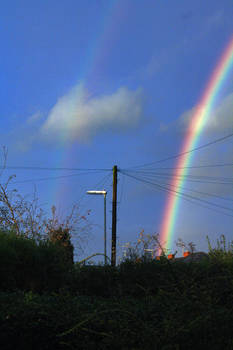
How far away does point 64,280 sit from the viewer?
618 cm

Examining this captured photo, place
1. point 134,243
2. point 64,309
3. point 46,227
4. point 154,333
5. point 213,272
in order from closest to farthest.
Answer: point 154,333 → point 64,309 → point 213,272 → point 134,243 → point 46,227

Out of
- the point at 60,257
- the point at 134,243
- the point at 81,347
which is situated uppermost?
the point at 134,243

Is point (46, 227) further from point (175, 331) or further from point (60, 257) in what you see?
point (175, 331)

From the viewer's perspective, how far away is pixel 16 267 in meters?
5.86

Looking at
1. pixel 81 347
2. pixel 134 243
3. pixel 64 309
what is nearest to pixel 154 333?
pixel 81 347

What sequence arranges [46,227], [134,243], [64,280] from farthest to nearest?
[46,227] < [134,243] < [64,280]

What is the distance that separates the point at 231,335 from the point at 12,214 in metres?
9.84

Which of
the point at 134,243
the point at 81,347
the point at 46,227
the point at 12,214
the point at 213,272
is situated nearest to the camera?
the point at 81,347

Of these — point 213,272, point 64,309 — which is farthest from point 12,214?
point 64,309

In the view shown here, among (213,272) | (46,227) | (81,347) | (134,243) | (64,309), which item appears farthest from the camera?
(46,227)

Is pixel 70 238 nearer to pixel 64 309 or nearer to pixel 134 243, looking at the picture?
pixel 134 243

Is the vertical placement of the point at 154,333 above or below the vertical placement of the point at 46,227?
below

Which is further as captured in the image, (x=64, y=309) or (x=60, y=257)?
(x=60, y=257)

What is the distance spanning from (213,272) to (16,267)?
3.06 metres
